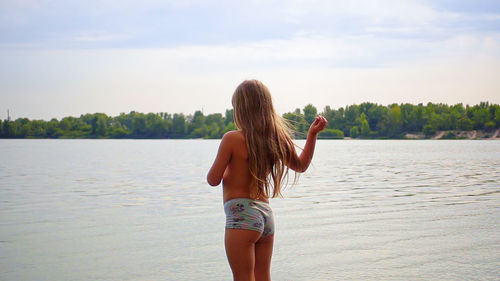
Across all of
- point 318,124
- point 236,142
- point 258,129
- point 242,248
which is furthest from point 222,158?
point 318,124

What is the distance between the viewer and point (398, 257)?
7.40 m

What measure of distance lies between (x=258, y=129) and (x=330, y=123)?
524 feet

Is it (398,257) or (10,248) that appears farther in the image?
(10,248)

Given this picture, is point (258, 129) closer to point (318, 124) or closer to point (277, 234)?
point (318, 124)

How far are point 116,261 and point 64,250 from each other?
3.90 feet

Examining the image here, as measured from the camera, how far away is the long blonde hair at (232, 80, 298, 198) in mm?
3611

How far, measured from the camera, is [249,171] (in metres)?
3.64

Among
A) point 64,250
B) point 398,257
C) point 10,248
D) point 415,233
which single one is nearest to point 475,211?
point 415,233

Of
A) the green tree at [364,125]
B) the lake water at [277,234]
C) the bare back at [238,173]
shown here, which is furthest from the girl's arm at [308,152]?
the green tree at [364,125]

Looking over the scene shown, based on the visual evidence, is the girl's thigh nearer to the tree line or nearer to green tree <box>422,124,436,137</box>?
the tree line

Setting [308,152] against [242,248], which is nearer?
[242,248]

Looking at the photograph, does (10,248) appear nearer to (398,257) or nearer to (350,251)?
(350,251)

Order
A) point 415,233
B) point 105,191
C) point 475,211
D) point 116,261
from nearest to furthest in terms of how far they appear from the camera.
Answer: point 116,261 < point 415,233 < point 475,211 < point 105,191

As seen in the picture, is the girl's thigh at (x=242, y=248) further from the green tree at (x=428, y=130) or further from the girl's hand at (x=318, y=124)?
the green tree at (x=428, y=130)
